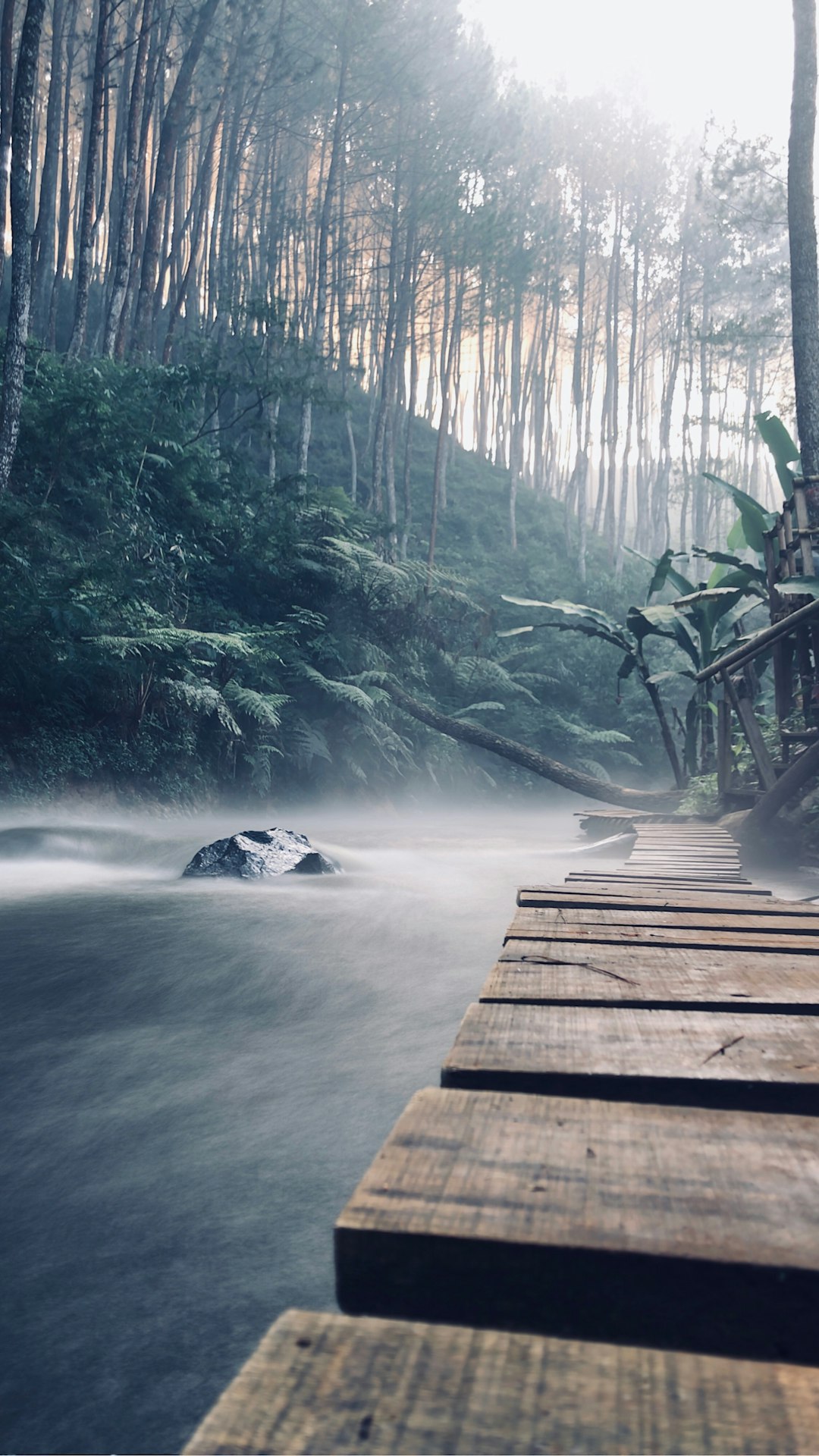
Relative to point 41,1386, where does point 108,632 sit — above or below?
above

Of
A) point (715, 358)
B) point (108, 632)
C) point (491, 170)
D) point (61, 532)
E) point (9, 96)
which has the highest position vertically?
point (491, 170)

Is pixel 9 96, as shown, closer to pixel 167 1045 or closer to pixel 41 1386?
pixel 167 1045

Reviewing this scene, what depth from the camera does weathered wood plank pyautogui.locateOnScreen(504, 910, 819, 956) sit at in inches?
95.7

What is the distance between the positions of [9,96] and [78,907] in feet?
51.7

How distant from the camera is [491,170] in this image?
2702 centimetres

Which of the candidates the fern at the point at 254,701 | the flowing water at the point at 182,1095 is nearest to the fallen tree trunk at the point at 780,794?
the flowing water at the point at 182,1095

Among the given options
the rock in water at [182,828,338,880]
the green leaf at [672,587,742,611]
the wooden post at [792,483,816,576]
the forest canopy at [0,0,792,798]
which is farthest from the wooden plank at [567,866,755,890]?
the forest canopy at [0,0,792,798]

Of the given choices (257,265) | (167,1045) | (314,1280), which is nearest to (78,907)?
(167,1045)

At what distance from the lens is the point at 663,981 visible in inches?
78.7

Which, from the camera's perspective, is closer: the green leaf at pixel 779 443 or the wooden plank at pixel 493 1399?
the wooden plank at pixel 493 1399

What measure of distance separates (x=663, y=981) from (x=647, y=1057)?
0.57 metres

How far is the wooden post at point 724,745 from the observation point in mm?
7734

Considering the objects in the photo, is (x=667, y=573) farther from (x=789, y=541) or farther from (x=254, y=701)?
(x=254, y=701)

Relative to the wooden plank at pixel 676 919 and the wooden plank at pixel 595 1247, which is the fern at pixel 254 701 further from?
the wooden plank at pixel 595 1247
